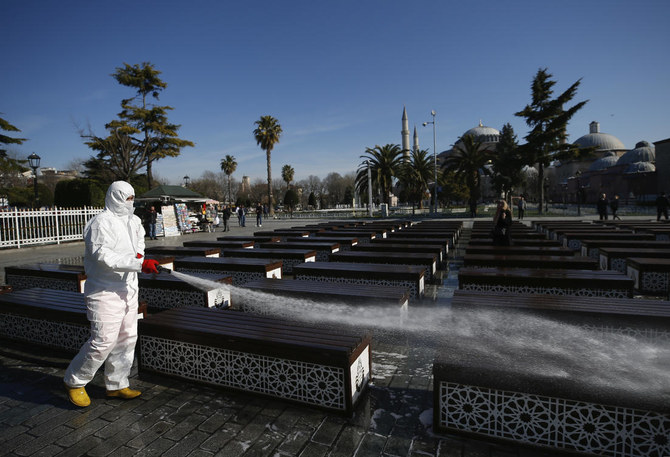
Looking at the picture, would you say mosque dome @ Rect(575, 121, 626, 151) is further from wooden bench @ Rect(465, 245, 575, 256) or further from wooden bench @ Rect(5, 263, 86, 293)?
wooden bench @ Rect(5, 263, 86, 293)

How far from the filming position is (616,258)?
897 cm

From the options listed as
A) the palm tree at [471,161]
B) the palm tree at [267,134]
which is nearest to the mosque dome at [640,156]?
the palm tree at [471,161]

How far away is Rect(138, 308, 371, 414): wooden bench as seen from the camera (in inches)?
131

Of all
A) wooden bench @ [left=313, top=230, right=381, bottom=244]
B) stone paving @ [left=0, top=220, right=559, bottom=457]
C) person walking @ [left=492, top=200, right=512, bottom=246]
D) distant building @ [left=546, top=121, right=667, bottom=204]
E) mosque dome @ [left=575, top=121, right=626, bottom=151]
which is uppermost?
mosque dome @ [left=575, top=121, right=626, bottom=151]

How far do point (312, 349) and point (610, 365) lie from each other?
252 cm

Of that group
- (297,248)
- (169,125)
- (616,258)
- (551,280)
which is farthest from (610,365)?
(169,125)

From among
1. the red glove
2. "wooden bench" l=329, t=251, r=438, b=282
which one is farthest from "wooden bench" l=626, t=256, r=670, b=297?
the red glove

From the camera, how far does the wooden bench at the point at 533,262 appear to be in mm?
7293

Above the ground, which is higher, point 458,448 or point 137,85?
point 137,85

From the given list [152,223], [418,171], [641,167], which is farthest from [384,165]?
[641,167]

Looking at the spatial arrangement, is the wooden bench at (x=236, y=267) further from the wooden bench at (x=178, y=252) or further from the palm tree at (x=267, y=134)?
the palm tree at (x=267, y=134)

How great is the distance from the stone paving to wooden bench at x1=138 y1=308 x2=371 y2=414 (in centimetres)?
13

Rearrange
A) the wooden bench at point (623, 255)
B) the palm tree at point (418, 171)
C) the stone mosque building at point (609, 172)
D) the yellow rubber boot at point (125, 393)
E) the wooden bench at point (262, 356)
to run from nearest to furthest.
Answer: the wooden bench at point (262, 356)
the yellow rubber boot at point (125, 393)
the wooden bench at point (623, 255)
the palm tree at point (418, 171)
the stone mosque building at point (609, 172)

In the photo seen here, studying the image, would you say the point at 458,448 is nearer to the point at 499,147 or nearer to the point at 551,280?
the point at 551,280
